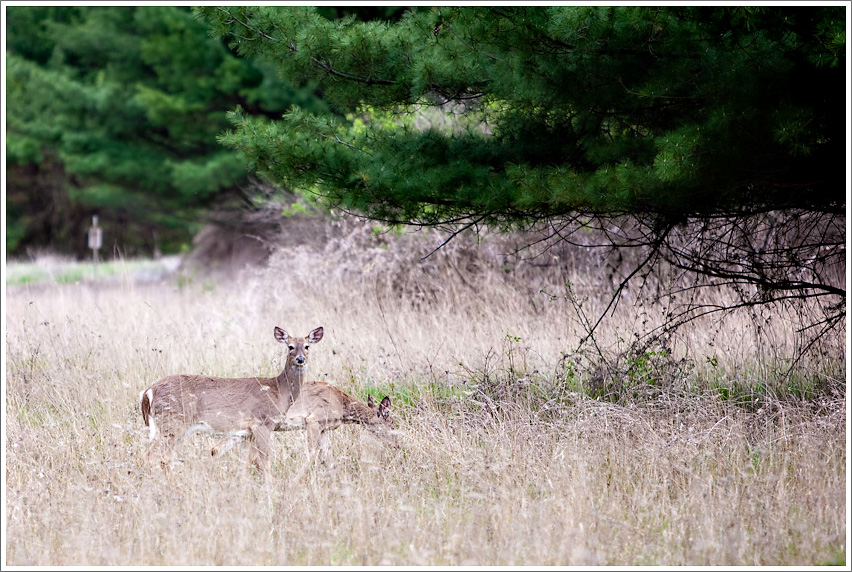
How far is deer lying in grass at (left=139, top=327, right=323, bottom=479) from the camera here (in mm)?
5586

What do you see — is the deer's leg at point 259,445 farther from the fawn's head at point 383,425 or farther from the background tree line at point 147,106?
the background tree line at point 147,106

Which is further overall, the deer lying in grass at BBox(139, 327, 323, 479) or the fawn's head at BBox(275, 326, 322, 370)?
the fawn's head at BBox(275, 326, 322, 370)

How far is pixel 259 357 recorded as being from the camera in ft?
27.2

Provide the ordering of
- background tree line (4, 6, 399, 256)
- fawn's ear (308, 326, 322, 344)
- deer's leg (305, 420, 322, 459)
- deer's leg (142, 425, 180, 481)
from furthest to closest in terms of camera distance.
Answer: background tree line (4, 6, 399, 256), fawn's ear (308, 326, 322, 344), deer's leg (305, 420, 322, 459), deer's leg (142, 425, 180, 481)

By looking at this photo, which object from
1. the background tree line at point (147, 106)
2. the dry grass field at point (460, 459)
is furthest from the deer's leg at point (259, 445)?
the background tree line at point (147, 106)

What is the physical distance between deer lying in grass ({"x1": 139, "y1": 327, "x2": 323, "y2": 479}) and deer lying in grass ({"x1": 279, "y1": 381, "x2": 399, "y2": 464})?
11 cm

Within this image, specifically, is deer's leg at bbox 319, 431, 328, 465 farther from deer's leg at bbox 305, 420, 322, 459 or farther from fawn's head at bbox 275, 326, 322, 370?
fawn's head at bbox 275, 326, 322, 370

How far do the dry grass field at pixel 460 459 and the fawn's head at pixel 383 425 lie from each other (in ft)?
0.30

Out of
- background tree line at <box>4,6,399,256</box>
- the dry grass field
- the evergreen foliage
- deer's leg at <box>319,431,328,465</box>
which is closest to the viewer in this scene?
the dry grass field

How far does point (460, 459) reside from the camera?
5.43m

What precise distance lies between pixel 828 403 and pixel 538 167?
276 cm

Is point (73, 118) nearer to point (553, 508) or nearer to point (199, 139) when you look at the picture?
point (199, 139)

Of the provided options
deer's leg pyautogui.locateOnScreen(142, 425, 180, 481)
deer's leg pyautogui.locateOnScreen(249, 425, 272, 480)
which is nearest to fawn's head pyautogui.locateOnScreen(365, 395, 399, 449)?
deer's leg pyautogui.locateOnScreen(249, 425, 272, 480)

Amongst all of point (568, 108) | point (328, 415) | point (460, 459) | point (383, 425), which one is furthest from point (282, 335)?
point (568, 108)
